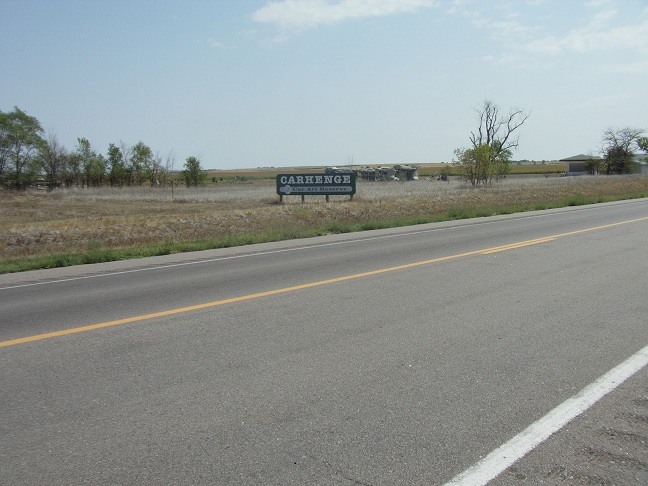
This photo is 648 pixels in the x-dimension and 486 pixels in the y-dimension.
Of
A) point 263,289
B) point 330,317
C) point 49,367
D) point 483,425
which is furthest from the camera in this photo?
point 263,289

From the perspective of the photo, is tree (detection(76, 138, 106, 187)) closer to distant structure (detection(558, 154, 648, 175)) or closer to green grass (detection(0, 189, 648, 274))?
A: green grass (detection(0, 189, 648, 274))

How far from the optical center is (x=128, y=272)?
37.9 feet

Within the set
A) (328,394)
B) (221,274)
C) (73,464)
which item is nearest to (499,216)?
(221,274)

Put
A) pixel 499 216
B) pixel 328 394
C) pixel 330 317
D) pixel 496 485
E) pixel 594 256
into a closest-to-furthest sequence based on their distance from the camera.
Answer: pixel 496 485 → pixel 328 394 → pixel 330 317 → pixel 594 256 → pixel 499 216

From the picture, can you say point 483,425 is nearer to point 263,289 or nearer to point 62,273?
point 263,289

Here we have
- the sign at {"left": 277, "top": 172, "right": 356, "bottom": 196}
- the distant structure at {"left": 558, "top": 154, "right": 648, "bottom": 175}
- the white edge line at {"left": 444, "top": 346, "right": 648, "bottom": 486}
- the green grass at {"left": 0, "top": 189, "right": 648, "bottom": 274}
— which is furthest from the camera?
the distant structure at {"left": 558, "top": 154, "right": 648, "bottom": 175}

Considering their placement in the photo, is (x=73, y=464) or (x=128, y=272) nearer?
(x=73, y=464)

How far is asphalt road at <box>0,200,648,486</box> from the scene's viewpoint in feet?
11.6

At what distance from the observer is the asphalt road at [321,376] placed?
3.54m

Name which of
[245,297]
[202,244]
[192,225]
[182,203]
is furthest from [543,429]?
[182,203]

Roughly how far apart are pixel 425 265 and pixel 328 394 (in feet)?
21.8

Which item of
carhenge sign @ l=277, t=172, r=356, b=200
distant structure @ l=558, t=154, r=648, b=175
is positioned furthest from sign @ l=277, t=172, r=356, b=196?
distant structure @ l=558, t=154, r=648, b=175

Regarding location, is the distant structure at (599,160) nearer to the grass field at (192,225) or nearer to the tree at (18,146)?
the grass field at (192,225)

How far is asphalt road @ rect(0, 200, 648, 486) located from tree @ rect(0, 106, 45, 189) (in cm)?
6867
